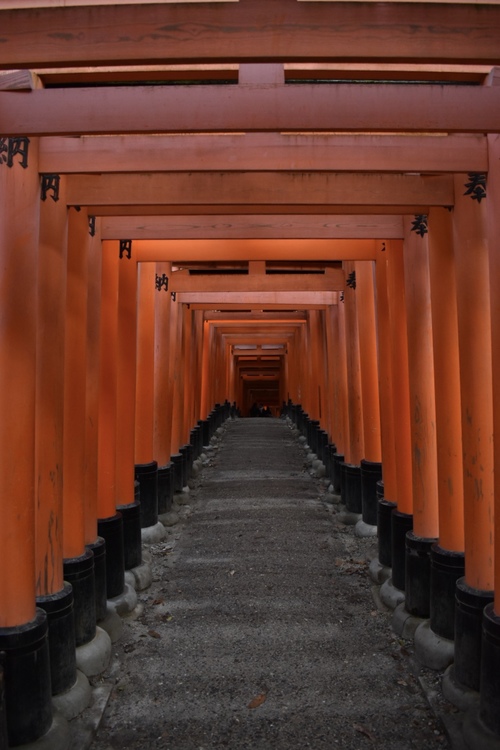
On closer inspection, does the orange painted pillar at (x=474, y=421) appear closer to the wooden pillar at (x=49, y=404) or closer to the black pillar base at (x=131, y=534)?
the wooden pillar at (x=49, y=404)

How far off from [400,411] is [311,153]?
2.76 metres

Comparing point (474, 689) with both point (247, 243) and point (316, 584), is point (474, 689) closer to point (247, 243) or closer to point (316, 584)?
point (316, 584)

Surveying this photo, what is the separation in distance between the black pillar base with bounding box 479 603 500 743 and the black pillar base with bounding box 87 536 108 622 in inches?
104

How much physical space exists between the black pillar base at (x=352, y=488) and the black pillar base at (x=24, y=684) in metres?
5.64

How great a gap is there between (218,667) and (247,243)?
12.5 ft

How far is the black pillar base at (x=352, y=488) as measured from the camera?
833 centimetres

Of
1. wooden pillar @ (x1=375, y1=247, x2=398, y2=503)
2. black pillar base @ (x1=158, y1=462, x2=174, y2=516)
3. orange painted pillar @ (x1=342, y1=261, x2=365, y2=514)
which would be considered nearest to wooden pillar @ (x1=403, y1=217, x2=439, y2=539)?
wooden pillar @ (x1=375, y1=247, x2=398, y2=503)

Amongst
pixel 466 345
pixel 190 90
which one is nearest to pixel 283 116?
pixel 190 90

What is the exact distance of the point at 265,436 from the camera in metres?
17.8

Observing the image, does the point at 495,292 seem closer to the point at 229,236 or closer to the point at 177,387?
the point at 229,236

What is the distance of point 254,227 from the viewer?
17.3ft

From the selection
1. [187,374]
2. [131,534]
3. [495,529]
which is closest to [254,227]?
[131,534]

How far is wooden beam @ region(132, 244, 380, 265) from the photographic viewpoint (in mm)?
6141

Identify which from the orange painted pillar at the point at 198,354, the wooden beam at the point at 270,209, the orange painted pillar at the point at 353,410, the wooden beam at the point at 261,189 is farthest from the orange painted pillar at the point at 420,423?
the orange painted pillar at the point at 198,354
